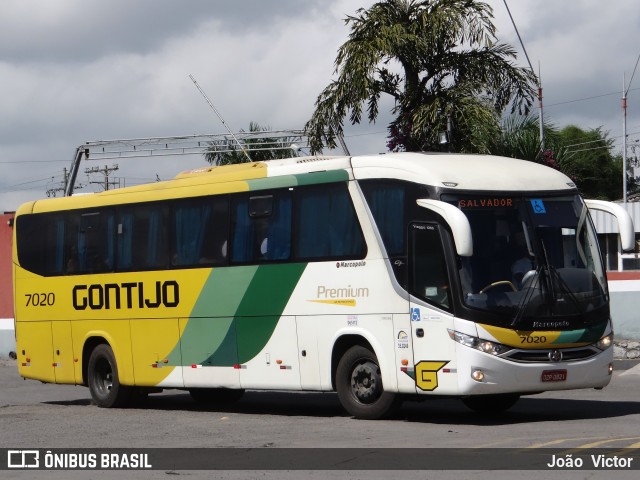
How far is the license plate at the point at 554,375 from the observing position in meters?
14.6

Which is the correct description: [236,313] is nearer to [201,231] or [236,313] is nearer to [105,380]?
[201,231]

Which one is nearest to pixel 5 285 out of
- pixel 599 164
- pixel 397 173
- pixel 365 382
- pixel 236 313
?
pixel 236 313

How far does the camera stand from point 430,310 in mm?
14891

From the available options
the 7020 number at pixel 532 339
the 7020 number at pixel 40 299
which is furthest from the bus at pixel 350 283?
the 7020 number at pixel 40 299

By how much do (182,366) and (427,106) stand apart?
8.85m

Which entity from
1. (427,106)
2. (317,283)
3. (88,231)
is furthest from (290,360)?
(427,106)

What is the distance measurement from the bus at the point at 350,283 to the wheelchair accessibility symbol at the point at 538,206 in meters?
0.02

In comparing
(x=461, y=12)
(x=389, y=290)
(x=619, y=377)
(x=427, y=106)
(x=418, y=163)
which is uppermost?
(x=461, y=12)

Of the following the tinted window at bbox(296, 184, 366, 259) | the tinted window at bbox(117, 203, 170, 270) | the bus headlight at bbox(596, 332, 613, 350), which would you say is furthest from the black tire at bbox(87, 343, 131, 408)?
the bus headlight at bbox(596, 332, 613, 350)

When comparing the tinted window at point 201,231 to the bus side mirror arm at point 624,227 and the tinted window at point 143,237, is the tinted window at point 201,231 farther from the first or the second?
the bus side mirror arm at point 624,227

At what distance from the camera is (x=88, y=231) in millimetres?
20391

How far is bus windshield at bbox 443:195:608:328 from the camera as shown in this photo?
14633 millimetres
